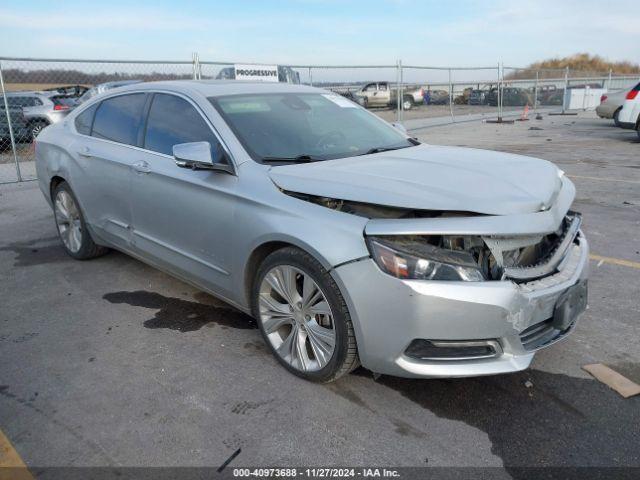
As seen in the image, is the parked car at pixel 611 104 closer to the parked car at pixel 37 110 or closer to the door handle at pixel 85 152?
the door handle at pixel 85 152

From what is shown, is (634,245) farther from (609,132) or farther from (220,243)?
(609,132)

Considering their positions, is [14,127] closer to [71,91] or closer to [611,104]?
[71,91]

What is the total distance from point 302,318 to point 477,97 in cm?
2818

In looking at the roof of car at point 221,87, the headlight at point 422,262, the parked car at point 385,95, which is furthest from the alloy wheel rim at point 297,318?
the parked car at point 385,95

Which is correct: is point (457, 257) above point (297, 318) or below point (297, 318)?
above

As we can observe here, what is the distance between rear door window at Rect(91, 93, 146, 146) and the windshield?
0.91m

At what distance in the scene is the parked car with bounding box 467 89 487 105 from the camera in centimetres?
2796

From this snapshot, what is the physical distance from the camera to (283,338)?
3.12 metres

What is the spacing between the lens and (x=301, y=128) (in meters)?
3.62

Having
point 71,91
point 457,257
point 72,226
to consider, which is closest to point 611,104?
point 72,226

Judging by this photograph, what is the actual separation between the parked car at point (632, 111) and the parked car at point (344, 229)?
1113 centimetres

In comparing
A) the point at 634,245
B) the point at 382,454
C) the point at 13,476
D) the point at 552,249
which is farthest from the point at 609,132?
the point at 13,476

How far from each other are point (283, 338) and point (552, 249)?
160 cm

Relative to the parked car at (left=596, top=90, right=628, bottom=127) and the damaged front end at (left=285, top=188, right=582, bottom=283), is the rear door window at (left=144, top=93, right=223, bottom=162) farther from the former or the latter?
the parked car at (left=596, top=90, right=628, bottom=127)
